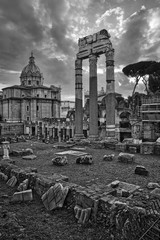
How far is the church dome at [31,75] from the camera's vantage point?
178ft

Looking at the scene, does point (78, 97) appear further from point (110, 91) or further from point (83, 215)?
point (83, 215)

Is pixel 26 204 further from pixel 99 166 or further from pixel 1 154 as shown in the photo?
pixel 1 154

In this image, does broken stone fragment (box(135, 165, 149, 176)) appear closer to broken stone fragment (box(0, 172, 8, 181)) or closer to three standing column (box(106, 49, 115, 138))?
broken stone fragment (box(0, 172, 8, 181))

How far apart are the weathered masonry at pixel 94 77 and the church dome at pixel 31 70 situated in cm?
4077

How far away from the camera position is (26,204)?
4.36m

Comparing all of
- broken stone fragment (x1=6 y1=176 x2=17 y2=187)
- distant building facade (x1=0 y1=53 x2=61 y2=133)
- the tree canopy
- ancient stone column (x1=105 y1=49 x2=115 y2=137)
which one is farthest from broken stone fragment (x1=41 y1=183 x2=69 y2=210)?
distant building facade (x1=0 y1=53 x2=61 y2=133)

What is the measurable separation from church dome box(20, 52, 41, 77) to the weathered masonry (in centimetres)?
4077

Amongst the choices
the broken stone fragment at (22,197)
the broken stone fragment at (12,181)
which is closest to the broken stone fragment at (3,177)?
the broken stone fragment at (12,181)

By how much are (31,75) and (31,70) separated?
72.5 inches

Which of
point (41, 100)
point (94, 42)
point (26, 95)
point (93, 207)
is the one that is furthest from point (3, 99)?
point (93, 207)

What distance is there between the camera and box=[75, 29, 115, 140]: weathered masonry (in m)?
15.2

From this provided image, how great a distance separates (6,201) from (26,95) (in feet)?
163

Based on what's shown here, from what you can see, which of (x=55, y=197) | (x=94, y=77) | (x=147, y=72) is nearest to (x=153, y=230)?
(x=55, y=197)

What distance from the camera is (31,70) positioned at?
5450cm
